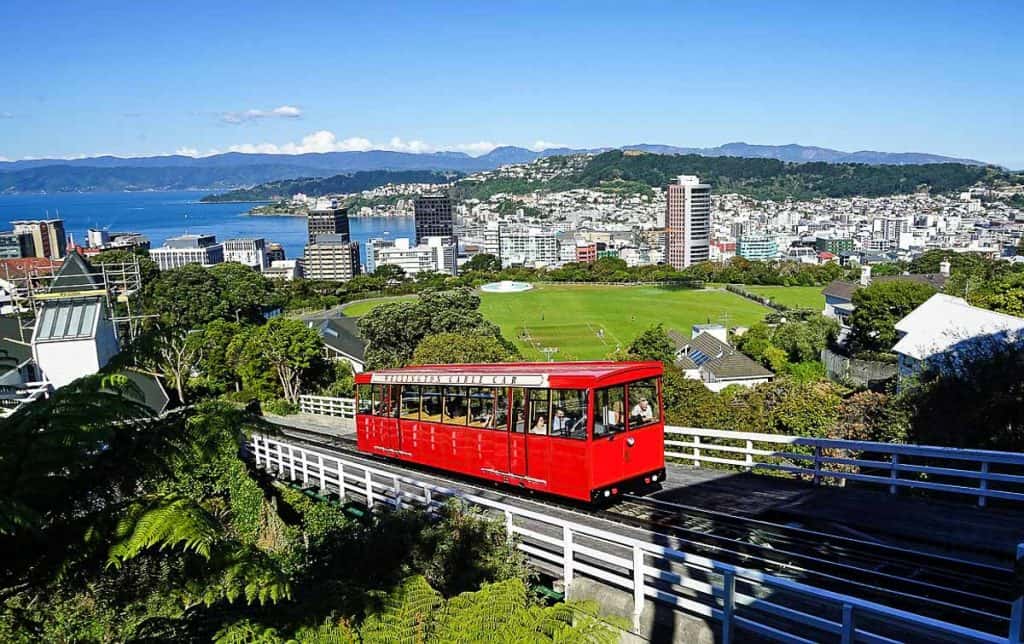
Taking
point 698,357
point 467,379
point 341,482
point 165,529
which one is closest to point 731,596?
point 165,529

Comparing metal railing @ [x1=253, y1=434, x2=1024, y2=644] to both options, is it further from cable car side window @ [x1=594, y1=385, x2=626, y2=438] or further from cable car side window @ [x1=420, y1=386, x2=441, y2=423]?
cable car side window @ [x1=420, y1=386, x2=441, y2=423]

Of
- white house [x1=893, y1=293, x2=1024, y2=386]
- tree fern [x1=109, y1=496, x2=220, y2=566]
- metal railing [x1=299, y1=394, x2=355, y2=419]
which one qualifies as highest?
tree fern [x1=109, y1=496, x2=220, y2=566]

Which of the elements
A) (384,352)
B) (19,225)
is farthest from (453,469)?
(19,225)

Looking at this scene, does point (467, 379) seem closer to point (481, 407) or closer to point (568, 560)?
point (481, 407)

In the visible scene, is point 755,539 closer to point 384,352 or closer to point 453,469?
point 453,469

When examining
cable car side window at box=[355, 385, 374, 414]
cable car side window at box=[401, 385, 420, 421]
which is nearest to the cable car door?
cable car side window at box=[401, 385, 420, 421]

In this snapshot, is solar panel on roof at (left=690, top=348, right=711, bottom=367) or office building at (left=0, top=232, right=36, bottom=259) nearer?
solar panel on roof at (left=690, top=348, right=711, bottom=367)

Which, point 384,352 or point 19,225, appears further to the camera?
point 19,225
